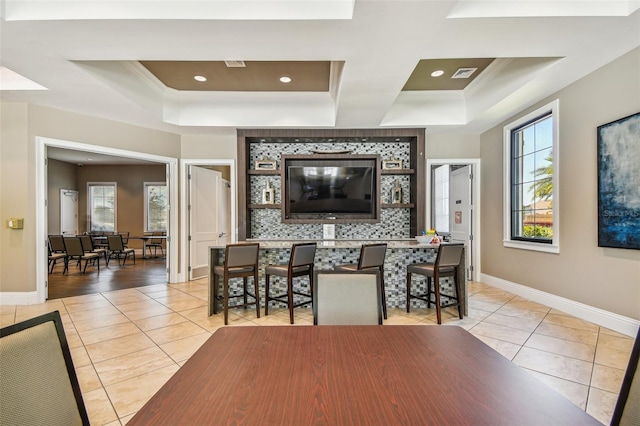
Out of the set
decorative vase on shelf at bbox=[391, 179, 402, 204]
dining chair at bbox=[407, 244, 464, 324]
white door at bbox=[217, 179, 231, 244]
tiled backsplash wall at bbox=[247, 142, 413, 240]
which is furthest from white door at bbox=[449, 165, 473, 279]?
white door at bbox=[217, 179, 231, 244]

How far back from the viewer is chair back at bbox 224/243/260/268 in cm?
316

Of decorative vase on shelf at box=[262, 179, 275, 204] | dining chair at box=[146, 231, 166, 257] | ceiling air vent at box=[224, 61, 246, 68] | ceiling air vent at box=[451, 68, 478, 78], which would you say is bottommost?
dining chair at box=[146, 231, 166, 257]

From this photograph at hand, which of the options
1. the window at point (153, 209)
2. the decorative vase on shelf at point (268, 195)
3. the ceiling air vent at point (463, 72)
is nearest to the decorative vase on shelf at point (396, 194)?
the ceiling air vent at point (463, 72)

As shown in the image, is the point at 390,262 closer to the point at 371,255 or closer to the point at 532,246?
the point at 371,255

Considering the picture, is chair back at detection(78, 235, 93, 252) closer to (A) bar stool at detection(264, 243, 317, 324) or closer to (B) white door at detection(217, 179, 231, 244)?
(B) white door at detection(217, 179, 231, 244)

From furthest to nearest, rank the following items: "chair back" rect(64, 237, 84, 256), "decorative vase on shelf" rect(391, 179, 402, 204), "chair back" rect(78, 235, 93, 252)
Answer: "chair back" rect(78, 235, 93, 252), "chair back" rect(64, 237, 84, 256), "decorative vase on shelf" rect(391, 179, 402, 204)

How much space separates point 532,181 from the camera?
4.20 meters

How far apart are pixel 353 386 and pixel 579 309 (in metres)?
3.88

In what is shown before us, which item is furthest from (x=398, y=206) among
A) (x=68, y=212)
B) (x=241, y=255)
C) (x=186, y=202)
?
(x=68, y=212)

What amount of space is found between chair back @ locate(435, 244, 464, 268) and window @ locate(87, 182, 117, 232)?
10187 millimetres

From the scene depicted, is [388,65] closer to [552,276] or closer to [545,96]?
[545,96]

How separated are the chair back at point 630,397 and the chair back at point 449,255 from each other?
2.36 metres

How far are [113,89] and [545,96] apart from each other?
5.51 metres

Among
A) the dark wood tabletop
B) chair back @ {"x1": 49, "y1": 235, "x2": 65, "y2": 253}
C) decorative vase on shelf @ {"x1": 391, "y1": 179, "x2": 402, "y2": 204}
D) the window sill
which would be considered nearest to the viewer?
the dark wood tabletop
